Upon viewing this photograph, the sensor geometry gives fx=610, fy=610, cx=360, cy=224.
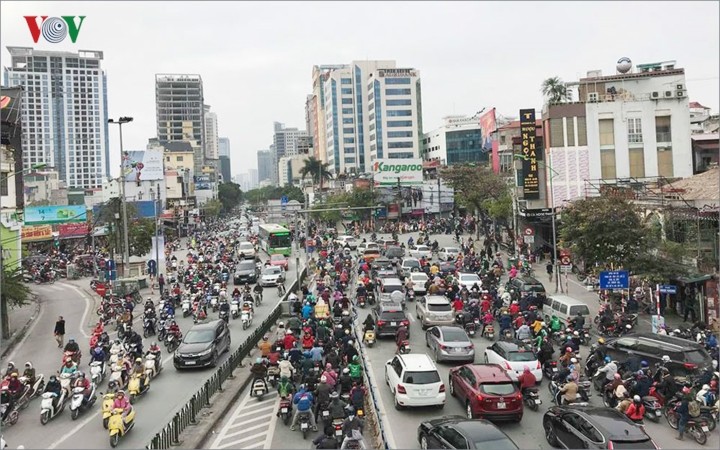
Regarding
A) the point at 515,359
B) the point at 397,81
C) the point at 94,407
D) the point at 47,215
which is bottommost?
the point at 94,407

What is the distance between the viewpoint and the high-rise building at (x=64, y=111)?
16325cm

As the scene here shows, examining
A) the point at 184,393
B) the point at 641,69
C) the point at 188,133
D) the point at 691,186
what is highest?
the point at 188,133

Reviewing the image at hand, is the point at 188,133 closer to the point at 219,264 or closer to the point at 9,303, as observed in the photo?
the point at 219,264

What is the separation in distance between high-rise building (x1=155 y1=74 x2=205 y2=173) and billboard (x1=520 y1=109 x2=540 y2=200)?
521 feet

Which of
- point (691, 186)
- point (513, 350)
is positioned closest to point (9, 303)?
point (513, 350)

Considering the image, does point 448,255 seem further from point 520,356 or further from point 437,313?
point 520,356

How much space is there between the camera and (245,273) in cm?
4197

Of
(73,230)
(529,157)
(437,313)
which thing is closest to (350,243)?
(529,157)

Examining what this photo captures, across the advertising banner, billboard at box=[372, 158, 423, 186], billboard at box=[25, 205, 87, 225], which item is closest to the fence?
the advertising banner

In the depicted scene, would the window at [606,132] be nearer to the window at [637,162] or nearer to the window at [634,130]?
the window at [634,130]

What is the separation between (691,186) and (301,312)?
23361 millimetres

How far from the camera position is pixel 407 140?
136250 mm

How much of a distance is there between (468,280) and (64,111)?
16553 centimetres

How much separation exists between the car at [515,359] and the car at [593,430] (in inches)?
150
